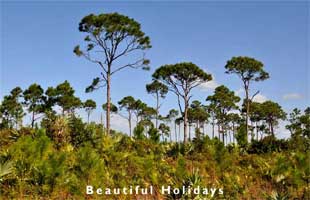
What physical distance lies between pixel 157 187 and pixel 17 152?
3565 millimetres

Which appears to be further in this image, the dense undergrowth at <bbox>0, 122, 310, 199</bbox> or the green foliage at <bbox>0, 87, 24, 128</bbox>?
the green foliage at <bbox>0, 87, 24, 128</bbox>

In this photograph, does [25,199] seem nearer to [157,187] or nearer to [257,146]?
[157,187]

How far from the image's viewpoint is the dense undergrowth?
9.08m

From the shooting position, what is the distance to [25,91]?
111 feet

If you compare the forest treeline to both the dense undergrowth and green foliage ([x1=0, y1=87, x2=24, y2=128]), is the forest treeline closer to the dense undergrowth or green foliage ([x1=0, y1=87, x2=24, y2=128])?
the dense undergrowth

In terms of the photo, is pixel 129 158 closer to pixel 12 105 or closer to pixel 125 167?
pixel 125 167

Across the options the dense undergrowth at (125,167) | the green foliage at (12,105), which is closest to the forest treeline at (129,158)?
the dense undergrowth at (125,167)

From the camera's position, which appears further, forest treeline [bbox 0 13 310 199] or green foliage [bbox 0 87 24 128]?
green foliage [bbox 0 87 24 128]

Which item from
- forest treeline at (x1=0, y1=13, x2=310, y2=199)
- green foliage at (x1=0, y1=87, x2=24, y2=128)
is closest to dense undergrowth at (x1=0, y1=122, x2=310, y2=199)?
forest treeline at (x1=0, y1=13, x2=310, y2=199)

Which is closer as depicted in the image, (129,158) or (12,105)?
(129,158)

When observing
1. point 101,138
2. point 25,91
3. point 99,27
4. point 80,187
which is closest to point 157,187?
point 80,187

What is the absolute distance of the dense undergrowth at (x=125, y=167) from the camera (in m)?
9.08

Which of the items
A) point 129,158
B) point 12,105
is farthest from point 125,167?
point 12,105

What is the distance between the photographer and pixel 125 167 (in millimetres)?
12766
